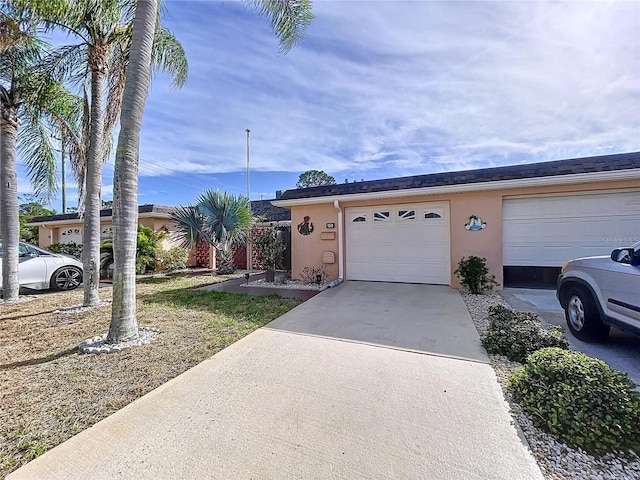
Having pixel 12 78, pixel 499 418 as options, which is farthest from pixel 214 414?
pixel 12 78

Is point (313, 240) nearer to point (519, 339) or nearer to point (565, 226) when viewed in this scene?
point (519, 339)

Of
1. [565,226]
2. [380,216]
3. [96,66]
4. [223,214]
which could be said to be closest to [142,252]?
[223,214]

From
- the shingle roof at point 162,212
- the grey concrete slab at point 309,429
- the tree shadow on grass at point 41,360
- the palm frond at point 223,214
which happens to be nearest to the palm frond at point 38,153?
the shingle roof at point 162,212

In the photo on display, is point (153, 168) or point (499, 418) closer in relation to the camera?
point (499, 418)

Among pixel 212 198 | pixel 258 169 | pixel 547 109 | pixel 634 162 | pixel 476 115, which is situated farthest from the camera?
pixel 258 169

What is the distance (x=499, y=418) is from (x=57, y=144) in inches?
465

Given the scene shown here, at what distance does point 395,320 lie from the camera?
5.01m

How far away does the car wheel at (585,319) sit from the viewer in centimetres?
384

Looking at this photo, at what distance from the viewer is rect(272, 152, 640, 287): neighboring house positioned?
6.75 metres

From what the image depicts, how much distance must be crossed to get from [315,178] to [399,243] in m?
27.9

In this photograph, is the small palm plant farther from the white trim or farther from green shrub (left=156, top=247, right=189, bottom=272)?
the white trim

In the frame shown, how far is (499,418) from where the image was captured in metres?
2.33

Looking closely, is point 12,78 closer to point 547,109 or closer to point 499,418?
point 499,418

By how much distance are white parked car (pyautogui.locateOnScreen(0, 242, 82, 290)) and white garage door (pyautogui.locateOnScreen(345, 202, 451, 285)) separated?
8.75 m
